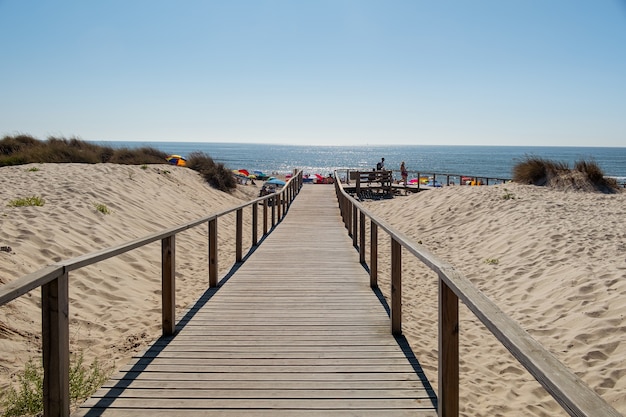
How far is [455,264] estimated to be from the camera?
8.80 meters

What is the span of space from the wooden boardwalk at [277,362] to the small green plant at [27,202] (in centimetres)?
424

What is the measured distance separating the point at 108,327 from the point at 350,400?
2989mm

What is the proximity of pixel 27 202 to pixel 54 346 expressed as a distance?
6.68m

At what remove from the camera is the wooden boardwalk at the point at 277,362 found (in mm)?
2941

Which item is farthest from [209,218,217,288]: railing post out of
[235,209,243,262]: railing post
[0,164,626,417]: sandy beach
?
[235,209,243,262]: railing post

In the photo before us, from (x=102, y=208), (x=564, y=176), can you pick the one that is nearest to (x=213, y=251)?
(x=102, y=208)

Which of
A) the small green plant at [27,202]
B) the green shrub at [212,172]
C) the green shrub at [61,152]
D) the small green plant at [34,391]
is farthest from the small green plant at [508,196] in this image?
the green shrub at [61,152]

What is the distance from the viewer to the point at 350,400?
3021 mm

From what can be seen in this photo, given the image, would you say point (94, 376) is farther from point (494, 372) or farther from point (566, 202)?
point (566, 202)

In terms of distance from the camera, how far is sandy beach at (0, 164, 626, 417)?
14.1 ft

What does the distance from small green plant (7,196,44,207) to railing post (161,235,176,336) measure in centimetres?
511

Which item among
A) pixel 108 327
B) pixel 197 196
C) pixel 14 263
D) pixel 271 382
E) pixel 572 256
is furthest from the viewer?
pixel 197 196

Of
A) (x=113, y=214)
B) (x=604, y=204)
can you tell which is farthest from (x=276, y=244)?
(x=604, y=204)

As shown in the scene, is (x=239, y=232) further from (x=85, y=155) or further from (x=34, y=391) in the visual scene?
(x=85, y=155)
